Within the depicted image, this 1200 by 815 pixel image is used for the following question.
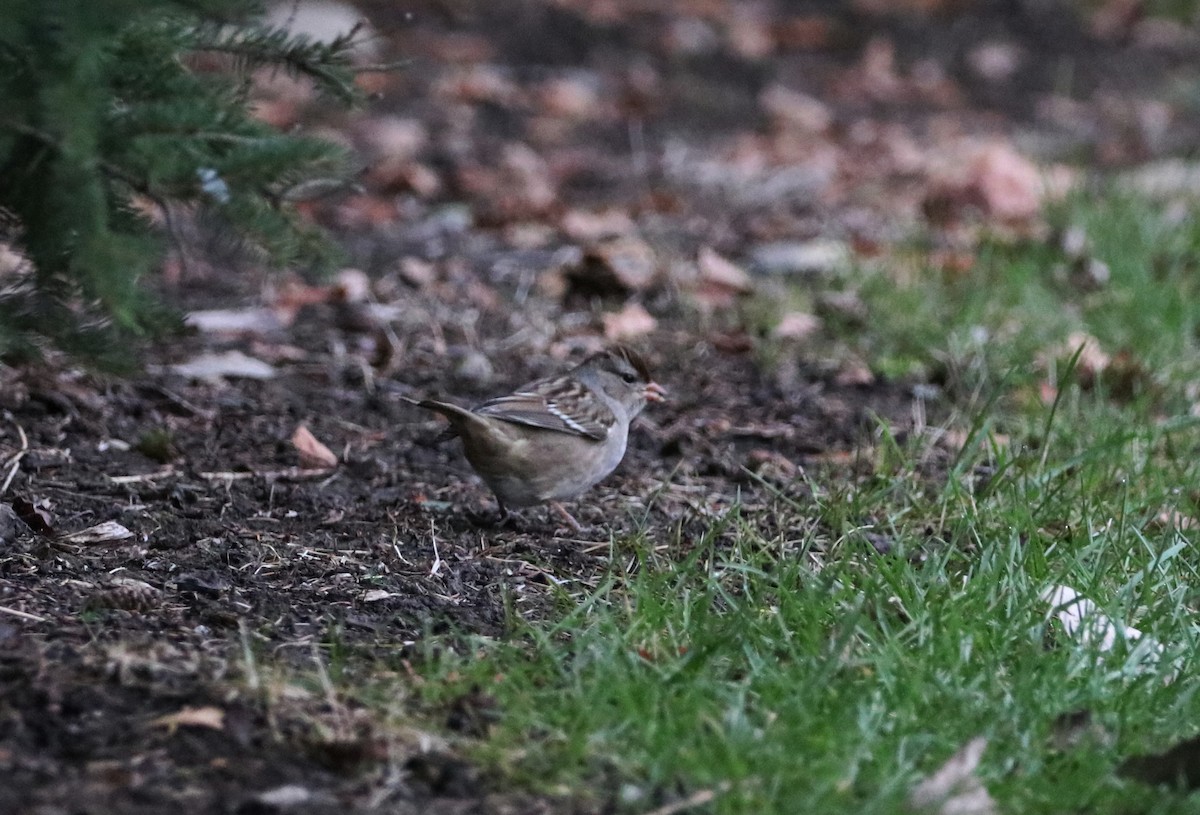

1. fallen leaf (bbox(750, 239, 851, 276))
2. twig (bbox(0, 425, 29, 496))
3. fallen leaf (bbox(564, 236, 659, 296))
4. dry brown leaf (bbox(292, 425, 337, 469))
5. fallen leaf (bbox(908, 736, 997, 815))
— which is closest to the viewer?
fallen leaf (bbox(908, 736, 997, 815))

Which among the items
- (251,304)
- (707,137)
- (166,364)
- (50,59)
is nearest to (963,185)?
(707,137)

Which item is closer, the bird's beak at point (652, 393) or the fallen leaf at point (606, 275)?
the bird's beak at point (652, 393)

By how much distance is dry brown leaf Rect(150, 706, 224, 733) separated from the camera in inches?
113

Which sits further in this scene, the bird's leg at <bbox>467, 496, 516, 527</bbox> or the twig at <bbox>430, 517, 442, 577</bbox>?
the bird's leg at <bbox>467, 496, 516, 527</bbox>

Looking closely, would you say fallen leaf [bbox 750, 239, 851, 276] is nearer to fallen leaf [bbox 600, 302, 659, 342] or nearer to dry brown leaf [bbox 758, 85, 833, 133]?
fallen leaf [bbox 600, 302, 659, 342]

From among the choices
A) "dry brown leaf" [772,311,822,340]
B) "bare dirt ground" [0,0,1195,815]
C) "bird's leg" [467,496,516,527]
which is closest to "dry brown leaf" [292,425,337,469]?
"bare dirt ground" [0,0,1195,815]

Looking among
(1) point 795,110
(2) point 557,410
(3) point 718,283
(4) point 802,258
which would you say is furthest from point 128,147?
(1) point 795,110

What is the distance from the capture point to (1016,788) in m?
2.83

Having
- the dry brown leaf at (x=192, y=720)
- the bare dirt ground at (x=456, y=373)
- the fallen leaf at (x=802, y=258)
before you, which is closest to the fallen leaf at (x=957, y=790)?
the bare dirt ground at (x=456, y=373)

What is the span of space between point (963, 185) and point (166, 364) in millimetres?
4480

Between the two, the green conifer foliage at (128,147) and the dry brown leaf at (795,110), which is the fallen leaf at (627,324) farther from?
the dry brown leaf at (795,110)

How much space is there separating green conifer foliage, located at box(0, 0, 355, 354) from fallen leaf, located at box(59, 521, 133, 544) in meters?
0.47

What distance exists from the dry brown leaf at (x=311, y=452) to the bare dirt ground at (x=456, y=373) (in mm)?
22

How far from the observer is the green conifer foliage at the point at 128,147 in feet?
9.95
